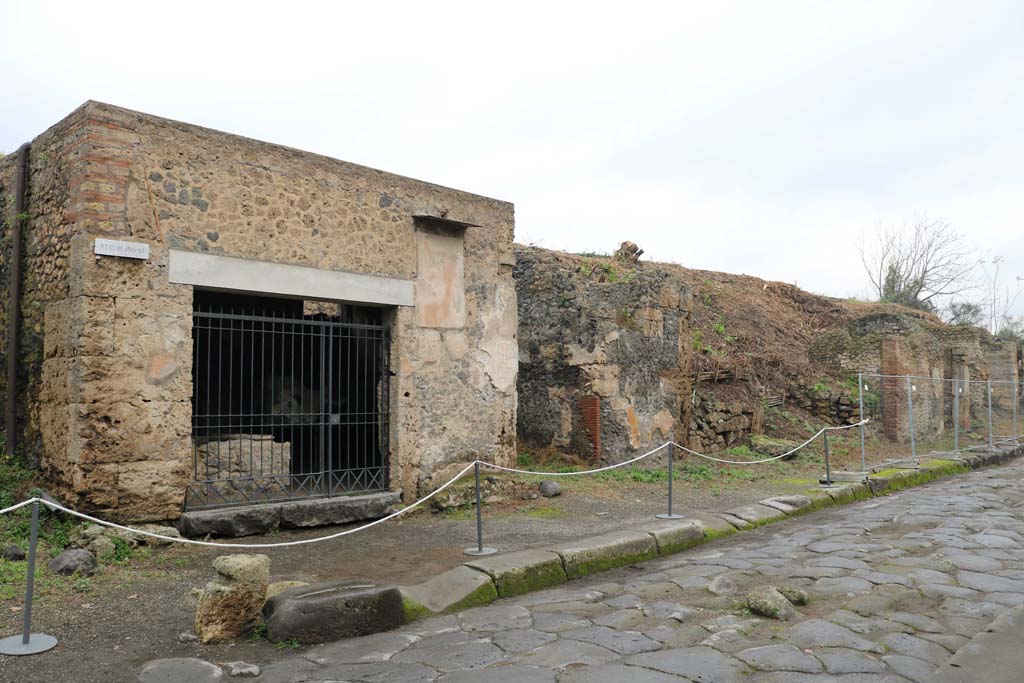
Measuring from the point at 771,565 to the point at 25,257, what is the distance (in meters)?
7.31

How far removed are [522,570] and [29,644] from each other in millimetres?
3108

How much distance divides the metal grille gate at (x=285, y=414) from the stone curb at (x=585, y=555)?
2550mm

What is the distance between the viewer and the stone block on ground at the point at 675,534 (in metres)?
6.79

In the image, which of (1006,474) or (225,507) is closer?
(225,507)

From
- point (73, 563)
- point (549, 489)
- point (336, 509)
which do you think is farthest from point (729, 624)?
point (549, 489)

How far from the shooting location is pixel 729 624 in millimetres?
4523

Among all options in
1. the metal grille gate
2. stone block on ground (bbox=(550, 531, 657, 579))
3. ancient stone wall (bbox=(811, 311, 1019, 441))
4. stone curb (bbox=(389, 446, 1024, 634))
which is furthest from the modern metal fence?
the metal grille gate

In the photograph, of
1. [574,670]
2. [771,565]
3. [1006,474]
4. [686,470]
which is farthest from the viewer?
[1006,474]

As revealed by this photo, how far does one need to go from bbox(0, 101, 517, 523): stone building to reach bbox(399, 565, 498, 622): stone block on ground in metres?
2.43

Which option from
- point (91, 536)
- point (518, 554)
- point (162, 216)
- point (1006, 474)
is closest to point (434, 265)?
point (162, 216)

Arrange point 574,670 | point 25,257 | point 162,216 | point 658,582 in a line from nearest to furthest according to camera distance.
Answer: point 574,670 < point 658,582 < point 162,216 < point 25,257

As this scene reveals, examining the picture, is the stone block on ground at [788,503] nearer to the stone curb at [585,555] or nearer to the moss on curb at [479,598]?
the stone curb at [585,555]

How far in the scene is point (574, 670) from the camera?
3764 mm

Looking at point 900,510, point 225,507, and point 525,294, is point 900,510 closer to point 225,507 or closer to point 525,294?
point 525,294
